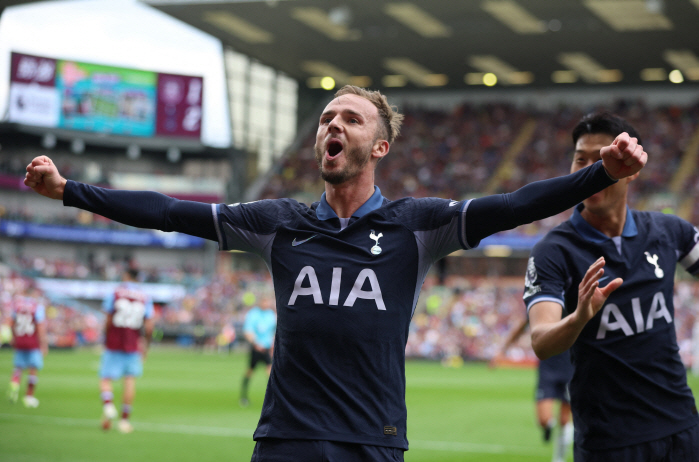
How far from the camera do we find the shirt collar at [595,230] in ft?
12.8

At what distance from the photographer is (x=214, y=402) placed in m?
16.4

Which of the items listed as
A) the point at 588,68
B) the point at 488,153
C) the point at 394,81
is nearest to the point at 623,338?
the point at 488,153

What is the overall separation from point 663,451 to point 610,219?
3.64 feet

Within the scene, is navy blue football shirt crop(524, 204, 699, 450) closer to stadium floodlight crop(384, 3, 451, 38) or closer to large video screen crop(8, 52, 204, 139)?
stadium floodlight crop(384, 3, 451, 38)

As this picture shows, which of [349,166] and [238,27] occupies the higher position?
[238,27]

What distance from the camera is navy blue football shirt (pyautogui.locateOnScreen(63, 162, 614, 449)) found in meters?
2.95

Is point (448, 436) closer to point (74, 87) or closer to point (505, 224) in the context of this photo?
point (505, 224)

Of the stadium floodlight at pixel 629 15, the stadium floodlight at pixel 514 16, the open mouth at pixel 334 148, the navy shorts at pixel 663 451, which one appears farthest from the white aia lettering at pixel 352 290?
the stadium floodlight at pixel 629 15

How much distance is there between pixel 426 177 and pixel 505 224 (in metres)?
42.4

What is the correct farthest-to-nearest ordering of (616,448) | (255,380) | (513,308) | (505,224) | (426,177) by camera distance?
(426,177), (513,308), (255,380), (616,448), (505,224)

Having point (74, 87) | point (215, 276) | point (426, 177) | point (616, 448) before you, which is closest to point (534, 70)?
point (426, 177)

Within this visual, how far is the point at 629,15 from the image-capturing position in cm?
3531

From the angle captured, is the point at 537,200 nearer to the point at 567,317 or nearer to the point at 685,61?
the point at 567,317

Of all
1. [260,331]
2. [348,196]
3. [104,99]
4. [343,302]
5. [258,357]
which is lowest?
[258,357]
